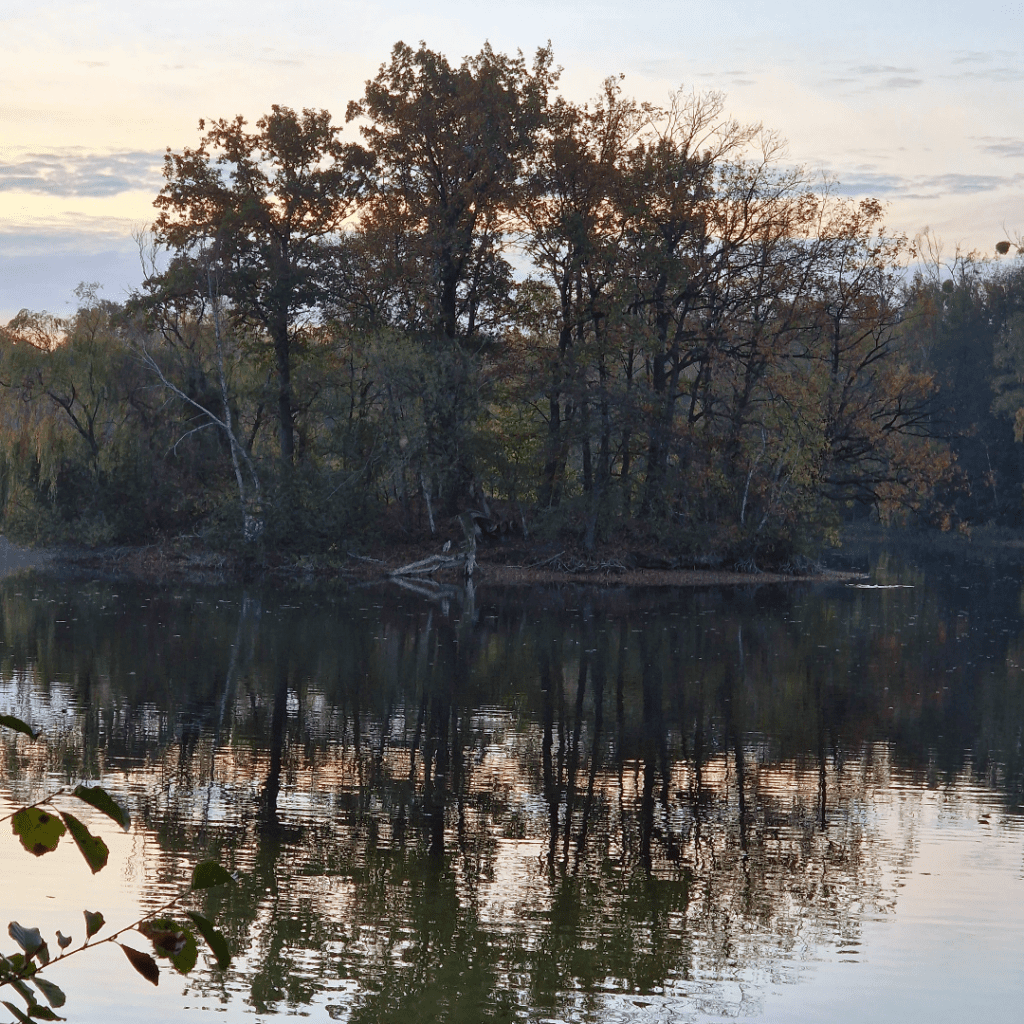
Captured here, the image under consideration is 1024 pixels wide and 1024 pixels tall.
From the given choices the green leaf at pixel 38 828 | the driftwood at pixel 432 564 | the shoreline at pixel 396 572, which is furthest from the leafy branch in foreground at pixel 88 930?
the driftwood at pixel 432 564

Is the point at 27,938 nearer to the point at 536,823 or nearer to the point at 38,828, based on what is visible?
the point at 38,828

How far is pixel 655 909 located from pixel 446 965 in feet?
5.08

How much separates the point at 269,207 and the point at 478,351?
752 cm

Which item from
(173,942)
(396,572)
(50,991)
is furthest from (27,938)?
(396,572)

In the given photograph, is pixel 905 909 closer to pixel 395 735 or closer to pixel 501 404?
pixel 395 735

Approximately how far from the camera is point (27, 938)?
2037 millimetres

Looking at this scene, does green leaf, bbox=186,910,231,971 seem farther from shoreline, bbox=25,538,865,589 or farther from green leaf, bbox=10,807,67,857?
shoreline, bbox=25,538,865,589

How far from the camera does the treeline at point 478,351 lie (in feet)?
122

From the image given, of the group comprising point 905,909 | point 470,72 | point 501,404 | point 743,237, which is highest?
point 470,72

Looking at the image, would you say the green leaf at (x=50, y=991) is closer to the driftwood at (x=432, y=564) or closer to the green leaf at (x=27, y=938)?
the green leaf at (x=27, y=938)

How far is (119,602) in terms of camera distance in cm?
2697

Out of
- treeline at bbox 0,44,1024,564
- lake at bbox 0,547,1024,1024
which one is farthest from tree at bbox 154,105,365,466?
lake at bbox 0,547,1024,1024

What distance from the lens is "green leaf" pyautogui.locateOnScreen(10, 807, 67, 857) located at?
81.5 inches

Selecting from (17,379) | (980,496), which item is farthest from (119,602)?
(980,496)
